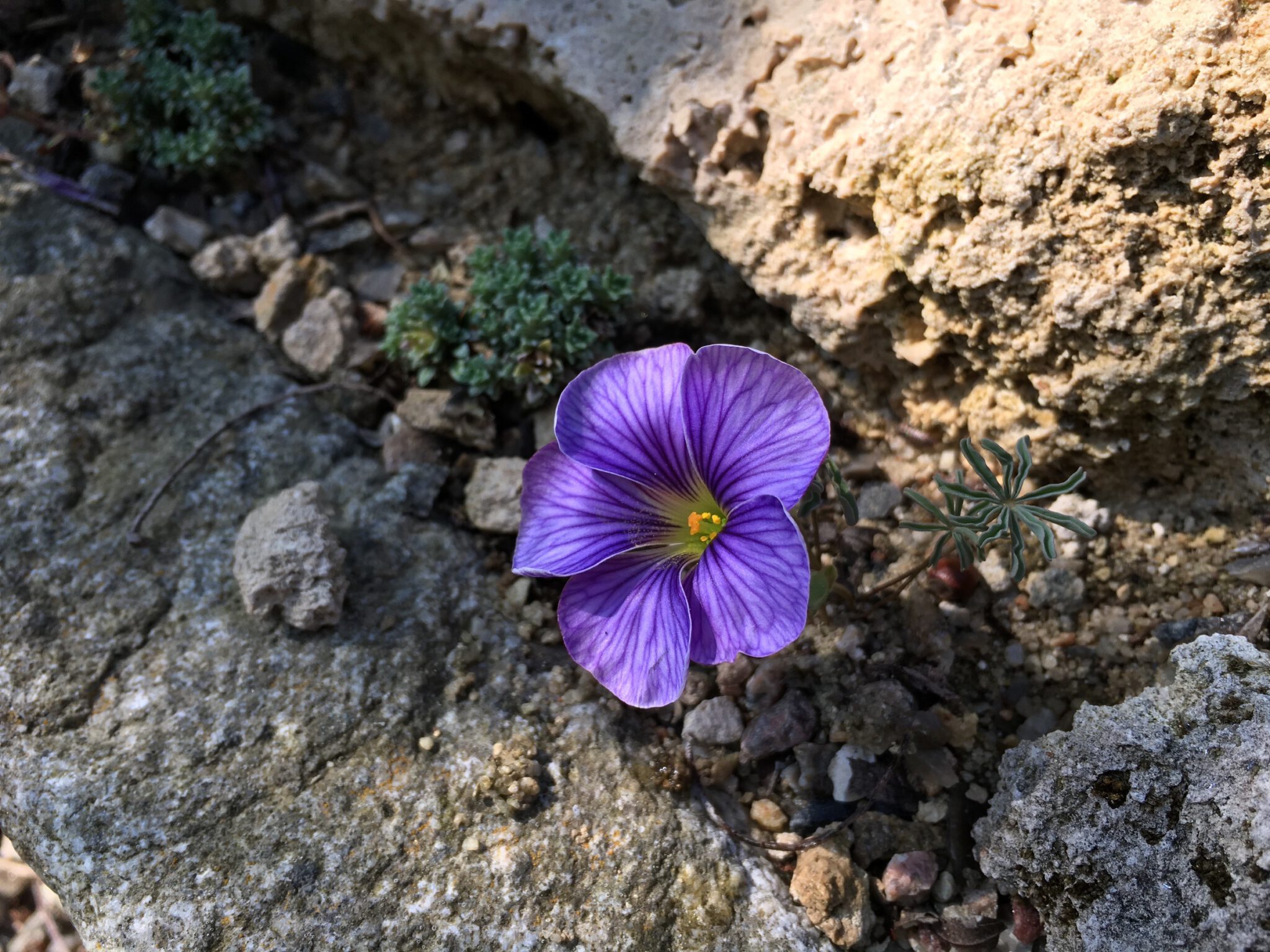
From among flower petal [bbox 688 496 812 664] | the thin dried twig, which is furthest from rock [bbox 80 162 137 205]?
flower petal [bbox 688 496 812 664]

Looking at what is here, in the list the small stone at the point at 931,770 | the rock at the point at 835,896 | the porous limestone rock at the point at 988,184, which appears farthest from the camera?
the small stone at the point at 931,770

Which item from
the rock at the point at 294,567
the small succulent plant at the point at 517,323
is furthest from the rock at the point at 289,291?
the rock at the point at 294,567

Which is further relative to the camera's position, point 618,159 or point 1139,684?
point 618,159


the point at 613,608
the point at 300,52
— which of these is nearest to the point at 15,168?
the point at 300,52

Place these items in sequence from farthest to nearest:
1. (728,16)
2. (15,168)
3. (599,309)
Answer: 1. (15,168)
2. (599,309)
3. (728,16)

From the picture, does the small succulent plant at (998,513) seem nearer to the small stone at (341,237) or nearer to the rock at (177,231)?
the small stone at (341,237)

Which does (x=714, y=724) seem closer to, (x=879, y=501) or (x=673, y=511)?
Answer: (x=673, y=511)

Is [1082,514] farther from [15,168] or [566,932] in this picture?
[15,168]
